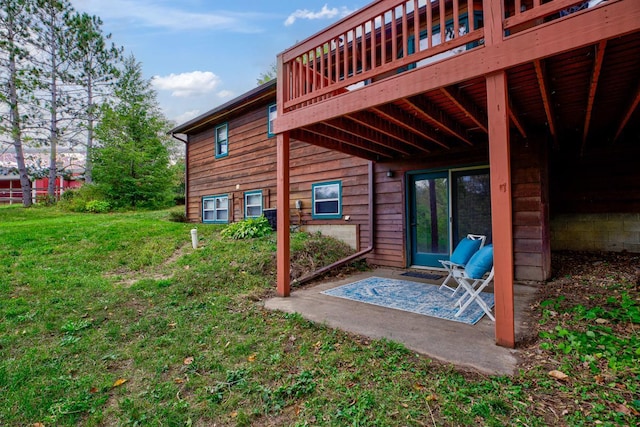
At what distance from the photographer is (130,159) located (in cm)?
1591

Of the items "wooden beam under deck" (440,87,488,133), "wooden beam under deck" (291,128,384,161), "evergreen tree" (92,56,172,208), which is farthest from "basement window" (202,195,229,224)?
"wooden beam under deck" (440,87,488,133)

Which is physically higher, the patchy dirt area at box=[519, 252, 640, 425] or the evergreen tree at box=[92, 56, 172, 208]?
the evergreen tree at box=[92, 56, 172, 208]

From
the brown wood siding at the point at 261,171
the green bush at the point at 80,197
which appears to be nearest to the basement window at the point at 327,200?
the brown wood siding at the point at 261,171

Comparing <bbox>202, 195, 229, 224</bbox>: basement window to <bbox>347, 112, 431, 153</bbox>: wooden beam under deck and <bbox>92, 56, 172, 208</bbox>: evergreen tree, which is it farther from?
<bbox>92, 56, 172, 208</bbox>: evergreen tree

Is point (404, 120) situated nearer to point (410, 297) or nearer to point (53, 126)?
point (410, 297)

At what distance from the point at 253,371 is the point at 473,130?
4.73 metres

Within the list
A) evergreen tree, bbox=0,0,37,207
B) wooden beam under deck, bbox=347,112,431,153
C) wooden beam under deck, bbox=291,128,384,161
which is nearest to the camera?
wooden beam under deck, bbox=347,112,431,153

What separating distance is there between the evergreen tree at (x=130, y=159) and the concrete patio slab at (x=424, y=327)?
50.2ft

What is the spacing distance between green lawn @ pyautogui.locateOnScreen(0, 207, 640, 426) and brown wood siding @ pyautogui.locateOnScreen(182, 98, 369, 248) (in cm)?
331

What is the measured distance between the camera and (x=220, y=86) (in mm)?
41750

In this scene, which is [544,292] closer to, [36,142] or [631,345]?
[631,345]

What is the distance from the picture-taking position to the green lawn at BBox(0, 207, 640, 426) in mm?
1824

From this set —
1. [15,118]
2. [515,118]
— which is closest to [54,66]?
[15,118]

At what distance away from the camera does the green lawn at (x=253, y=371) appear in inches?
71.8
